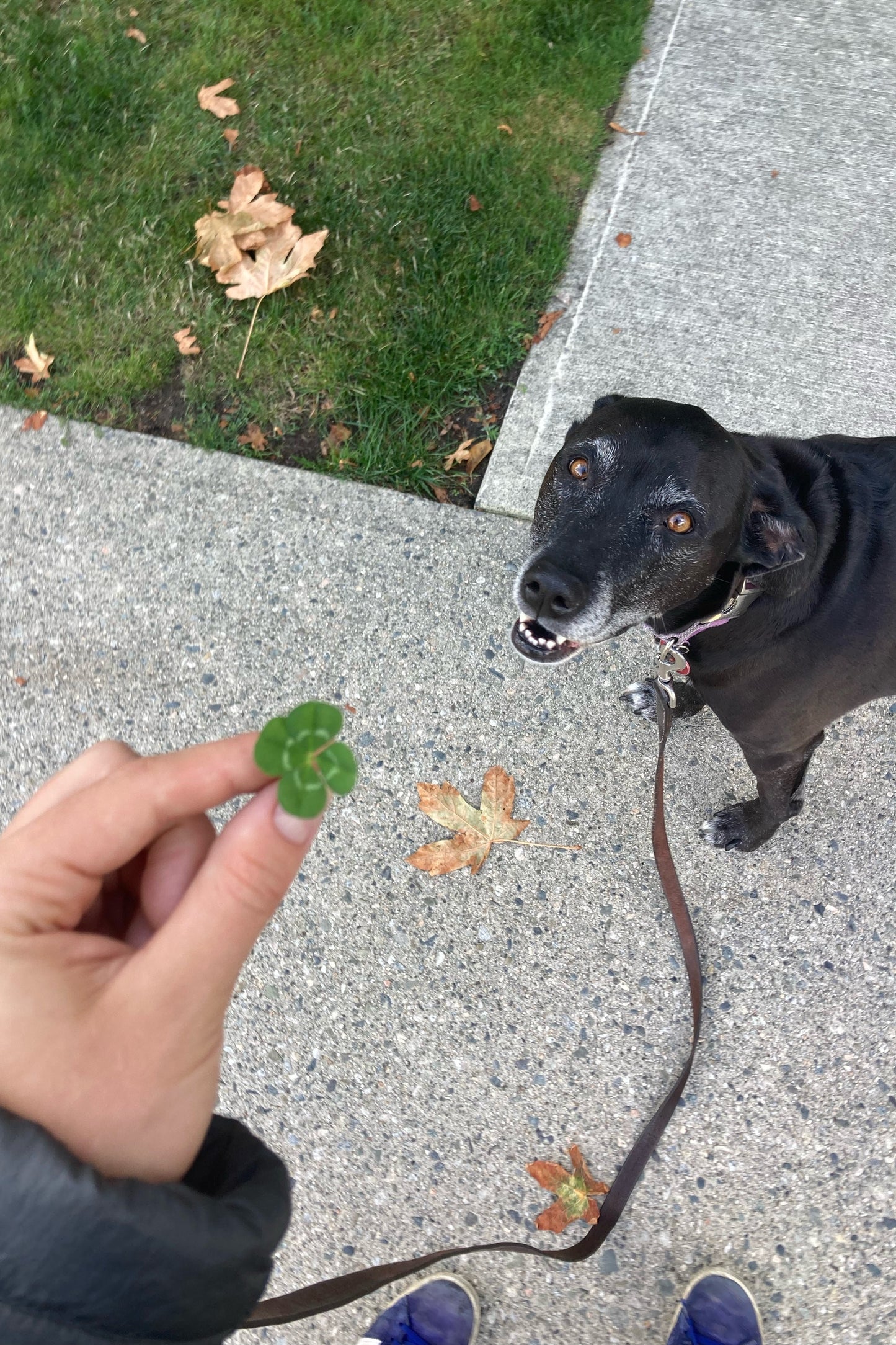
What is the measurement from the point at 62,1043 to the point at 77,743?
88.9 inches

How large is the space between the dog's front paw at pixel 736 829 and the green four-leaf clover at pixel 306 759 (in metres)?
2.24

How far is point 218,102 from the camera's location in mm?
4266

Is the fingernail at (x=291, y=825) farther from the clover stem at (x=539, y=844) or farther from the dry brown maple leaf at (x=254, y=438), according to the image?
the dry brown maple leaf at (x=254, y=438)

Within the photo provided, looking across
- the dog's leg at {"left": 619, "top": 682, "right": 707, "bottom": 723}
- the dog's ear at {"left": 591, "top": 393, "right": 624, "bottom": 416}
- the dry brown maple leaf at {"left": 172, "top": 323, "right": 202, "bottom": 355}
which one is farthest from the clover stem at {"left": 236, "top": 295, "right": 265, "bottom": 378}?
the dog's leg at {"left": 619, "top": 682, "right": 707, "bottom": 723}

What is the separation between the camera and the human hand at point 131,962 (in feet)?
4.19

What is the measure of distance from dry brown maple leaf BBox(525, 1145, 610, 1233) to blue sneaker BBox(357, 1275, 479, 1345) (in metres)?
0.32

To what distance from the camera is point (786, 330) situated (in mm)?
3881

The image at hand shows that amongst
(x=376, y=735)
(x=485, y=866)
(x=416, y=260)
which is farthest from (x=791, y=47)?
(x=485, y=866)

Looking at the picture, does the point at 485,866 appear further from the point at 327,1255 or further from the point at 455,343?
the point at 455,343

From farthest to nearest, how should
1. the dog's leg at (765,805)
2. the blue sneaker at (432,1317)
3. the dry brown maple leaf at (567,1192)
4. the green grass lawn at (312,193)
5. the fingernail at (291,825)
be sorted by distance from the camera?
the green grass lawn at (312,193) < the dog's leg at (765,805) < the dry brown maple leaf at (567,1192) < the blue sneaker at (432,1317) < the fingernail at (291,825)

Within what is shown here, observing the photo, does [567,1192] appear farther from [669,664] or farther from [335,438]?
Answer: [335,438]

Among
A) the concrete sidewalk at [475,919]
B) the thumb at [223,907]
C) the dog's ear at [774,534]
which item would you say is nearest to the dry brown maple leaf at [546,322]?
the concrete sidewalk at [475,919]

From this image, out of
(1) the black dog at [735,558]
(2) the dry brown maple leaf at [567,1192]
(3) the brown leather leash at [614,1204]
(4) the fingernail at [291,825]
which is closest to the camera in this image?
(4) the fingernail at [291,825]

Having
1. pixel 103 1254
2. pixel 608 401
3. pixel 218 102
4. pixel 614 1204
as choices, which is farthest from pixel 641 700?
pixel 218 102
